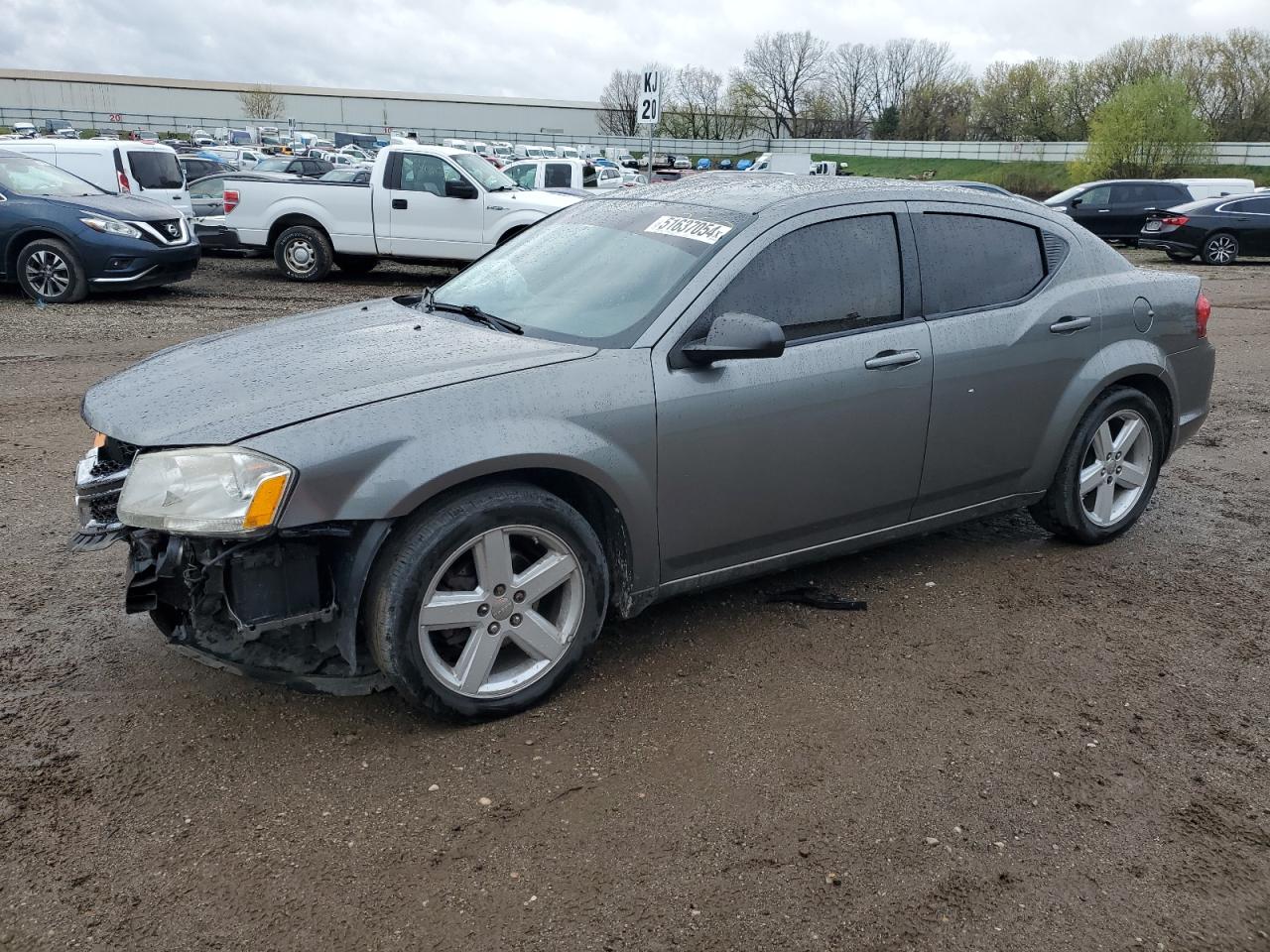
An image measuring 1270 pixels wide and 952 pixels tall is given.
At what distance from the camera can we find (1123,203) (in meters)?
23.4

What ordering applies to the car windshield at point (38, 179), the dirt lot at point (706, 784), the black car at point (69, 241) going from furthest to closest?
the car windshield at point (38, 179), the black car at point (69, 241), the dirt lot at point (706, 784)

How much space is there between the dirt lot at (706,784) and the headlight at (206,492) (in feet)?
2.43

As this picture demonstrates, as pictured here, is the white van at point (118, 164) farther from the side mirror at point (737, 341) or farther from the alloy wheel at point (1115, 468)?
the alloy wheel at point (1115, 468)

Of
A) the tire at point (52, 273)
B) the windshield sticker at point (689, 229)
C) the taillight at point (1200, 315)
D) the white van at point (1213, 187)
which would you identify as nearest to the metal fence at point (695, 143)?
the white van at point (1213, 187)

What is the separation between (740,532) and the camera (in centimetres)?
385

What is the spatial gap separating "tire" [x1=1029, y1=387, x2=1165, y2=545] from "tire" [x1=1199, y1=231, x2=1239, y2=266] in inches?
706

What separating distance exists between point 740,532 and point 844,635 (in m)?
0.64

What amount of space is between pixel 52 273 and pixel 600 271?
33.4 ft

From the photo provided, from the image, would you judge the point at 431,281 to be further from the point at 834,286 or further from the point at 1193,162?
the point at 1193,162

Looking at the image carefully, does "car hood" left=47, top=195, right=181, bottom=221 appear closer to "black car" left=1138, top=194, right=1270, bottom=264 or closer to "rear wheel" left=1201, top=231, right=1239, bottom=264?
"black car" left=1138, top=194, right=1270, bottom=264

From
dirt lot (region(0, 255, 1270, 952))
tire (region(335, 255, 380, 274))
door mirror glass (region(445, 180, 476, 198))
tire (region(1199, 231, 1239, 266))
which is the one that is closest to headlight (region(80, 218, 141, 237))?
tire (region(335, 255, 380, 274))

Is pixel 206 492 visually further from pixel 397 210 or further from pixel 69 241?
pixel 397 210

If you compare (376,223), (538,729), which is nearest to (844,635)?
(538,729)

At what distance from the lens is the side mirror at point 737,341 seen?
3.51 metres
